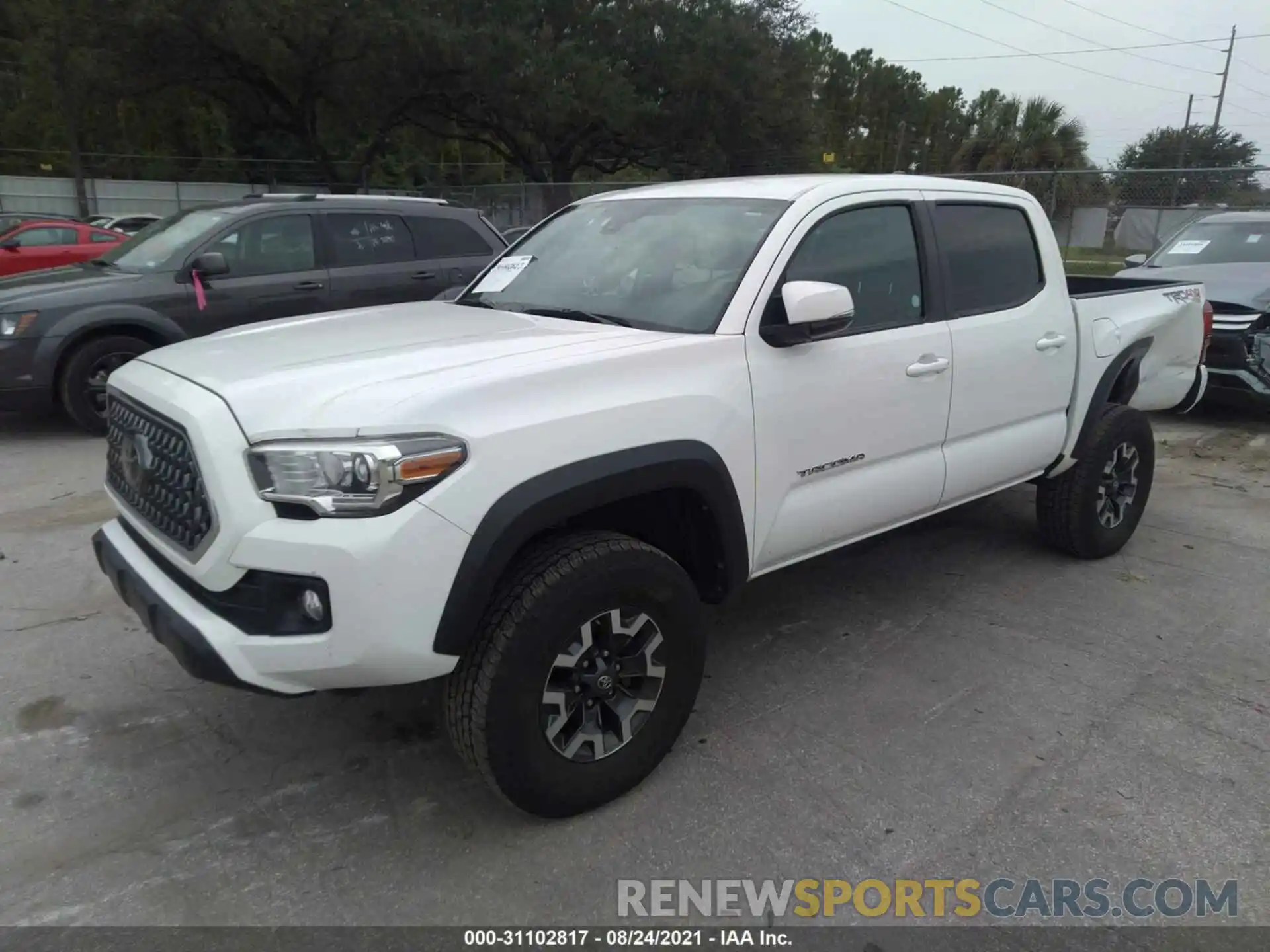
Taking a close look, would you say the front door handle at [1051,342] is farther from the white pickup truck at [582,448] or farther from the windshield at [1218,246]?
the windshield at [1218,246]

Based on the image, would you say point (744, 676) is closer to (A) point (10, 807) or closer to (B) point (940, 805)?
(B) point (940, 805)

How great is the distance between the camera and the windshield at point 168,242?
7.25 m

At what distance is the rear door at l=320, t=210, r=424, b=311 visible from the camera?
7.75 m

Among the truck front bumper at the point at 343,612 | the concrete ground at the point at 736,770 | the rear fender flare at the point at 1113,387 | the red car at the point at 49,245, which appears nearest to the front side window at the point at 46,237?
the red car at the point at 49,245

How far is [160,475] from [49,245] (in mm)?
13098

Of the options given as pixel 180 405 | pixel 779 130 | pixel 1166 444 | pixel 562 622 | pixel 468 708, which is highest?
pixel 779 130

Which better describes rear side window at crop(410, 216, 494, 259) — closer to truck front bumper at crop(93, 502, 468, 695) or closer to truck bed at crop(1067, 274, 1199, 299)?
truck bed at crop(1067, 274, 1199, 299)

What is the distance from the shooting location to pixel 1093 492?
15.1ft

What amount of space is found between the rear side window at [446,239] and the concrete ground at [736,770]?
446 centimetres

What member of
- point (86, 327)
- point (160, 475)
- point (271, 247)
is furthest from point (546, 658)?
point (271, 247)

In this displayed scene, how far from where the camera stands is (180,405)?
8.32 feet

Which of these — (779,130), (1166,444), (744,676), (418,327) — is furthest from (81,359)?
(779,130)

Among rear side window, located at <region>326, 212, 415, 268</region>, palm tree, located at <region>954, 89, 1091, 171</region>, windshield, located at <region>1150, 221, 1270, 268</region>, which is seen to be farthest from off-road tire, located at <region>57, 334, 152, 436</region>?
palm tree, located at <region>954, 89, 1091, 171</region>

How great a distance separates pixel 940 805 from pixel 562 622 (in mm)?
1328
